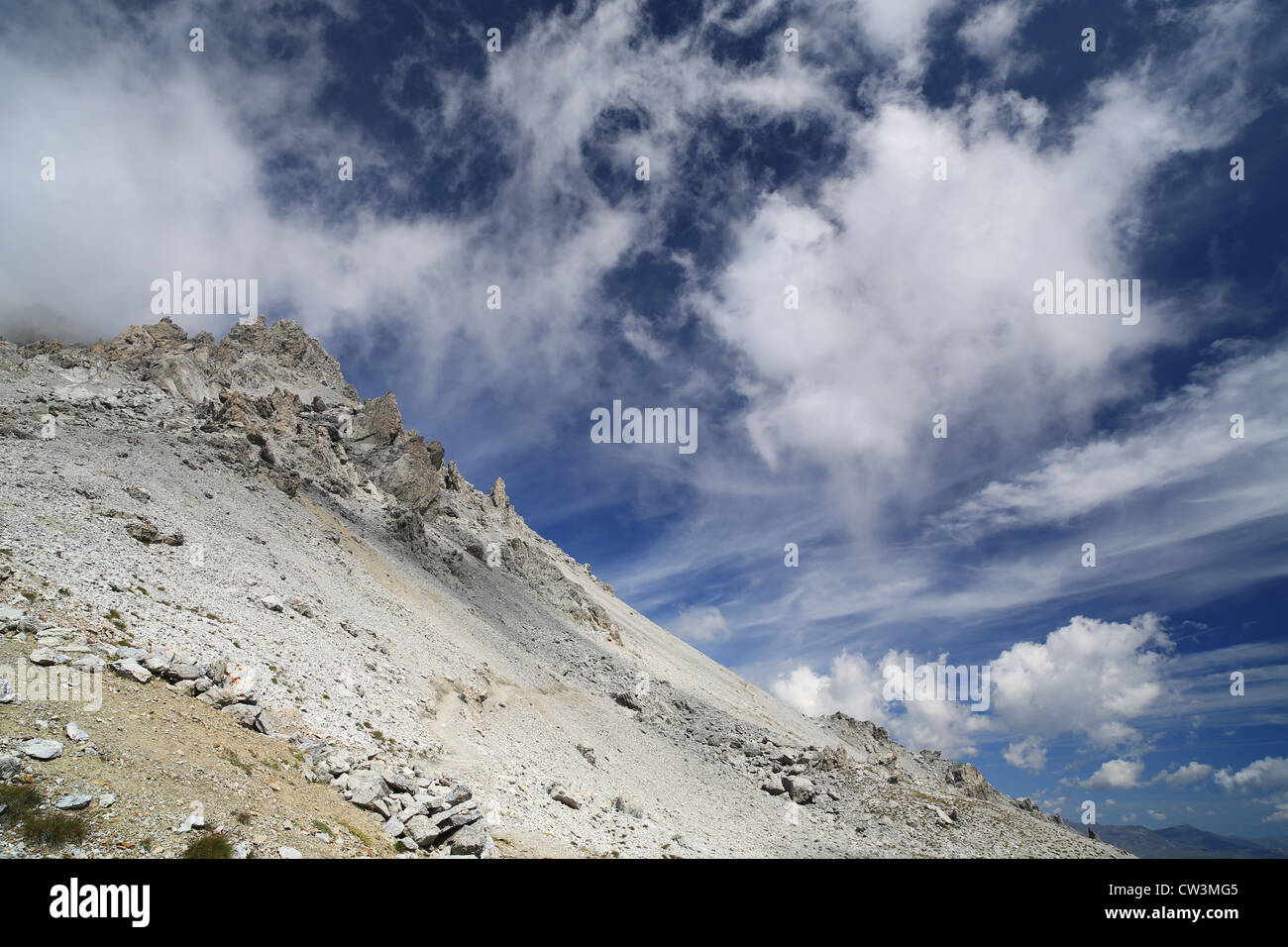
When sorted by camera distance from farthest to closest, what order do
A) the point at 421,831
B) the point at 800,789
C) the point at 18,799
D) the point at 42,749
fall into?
the point at 800,789 → the point at 421,831 → the point at 42,749 → the point at 18,799

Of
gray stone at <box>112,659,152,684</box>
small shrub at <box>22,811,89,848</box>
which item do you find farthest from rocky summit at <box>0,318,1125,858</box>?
gray stone at <box>112,659,152,684</box>

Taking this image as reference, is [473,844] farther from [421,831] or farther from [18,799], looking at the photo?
[18,799]

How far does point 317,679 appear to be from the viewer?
28.2 metres

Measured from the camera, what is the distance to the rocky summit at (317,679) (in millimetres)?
15875

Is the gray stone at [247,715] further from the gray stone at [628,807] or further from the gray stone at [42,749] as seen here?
→ the gray stone at [628,807]

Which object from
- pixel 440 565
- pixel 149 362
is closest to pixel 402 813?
pixel 440 565

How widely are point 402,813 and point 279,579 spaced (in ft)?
82.8

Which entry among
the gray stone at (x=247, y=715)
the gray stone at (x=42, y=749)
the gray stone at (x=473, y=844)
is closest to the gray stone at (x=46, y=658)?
the gray stone at (x=42, y=749)

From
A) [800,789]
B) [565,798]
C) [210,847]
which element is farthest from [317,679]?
[800,789]

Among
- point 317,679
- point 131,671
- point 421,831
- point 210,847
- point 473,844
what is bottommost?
A: point 473,844
